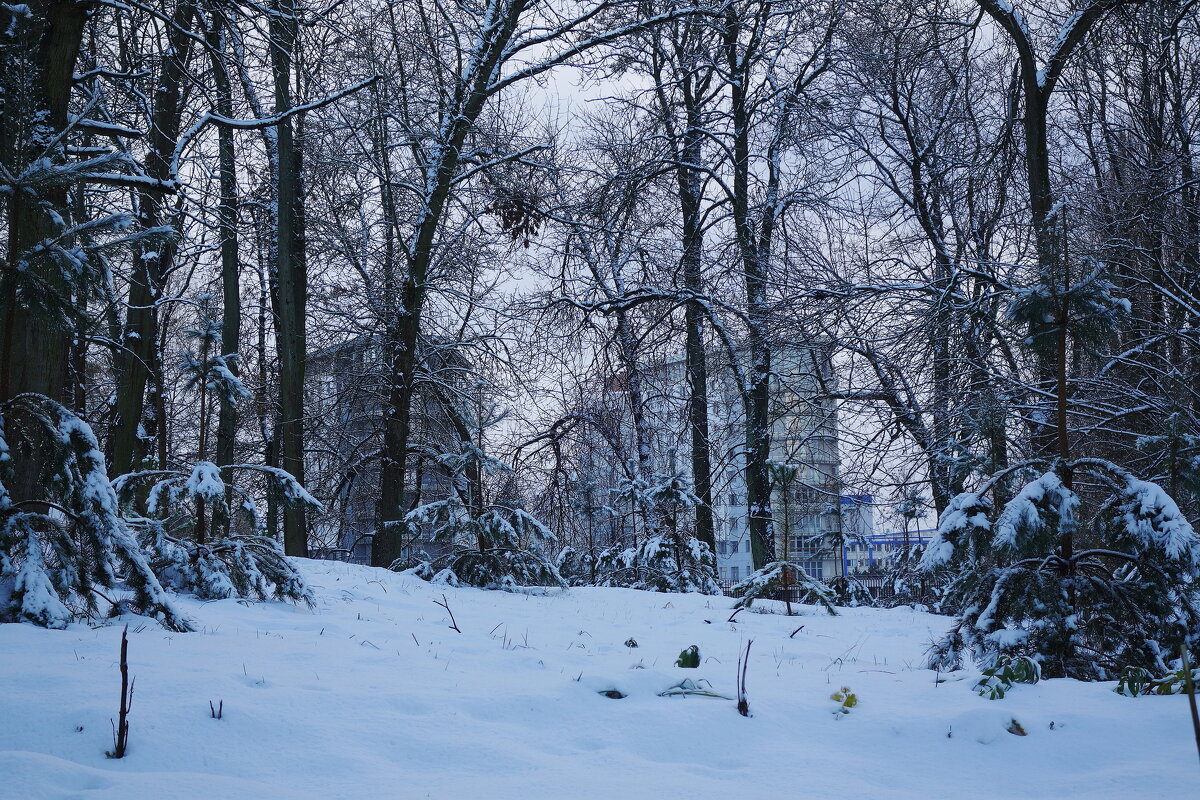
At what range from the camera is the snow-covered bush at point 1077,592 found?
11.8 ft

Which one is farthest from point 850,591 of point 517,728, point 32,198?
point 32,198

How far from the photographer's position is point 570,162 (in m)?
13.9

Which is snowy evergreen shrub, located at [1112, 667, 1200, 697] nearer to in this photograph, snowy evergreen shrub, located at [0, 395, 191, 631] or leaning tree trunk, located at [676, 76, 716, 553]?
snowy evergreen shrub, located at [0, 395, 191, 631]

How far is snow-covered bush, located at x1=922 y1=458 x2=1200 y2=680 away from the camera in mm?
3586

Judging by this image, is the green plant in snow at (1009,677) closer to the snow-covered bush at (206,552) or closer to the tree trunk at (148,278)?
the snow-covered bush at (206,552)

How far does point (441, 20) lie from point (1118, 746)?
1249 cm

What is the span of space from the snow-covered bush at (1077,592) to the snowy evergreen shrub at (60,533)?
11.9 ft

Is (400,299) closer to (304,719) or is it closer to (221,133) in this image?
(221,133)

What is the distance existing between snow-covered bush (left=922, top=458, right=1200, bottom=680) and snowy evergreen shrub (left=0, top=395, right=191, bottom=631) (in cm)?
362

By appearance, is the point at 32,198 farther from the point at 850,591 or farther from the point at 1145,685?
the point at 850,591

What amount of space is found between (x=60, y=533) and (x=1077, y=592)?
14.7 feet

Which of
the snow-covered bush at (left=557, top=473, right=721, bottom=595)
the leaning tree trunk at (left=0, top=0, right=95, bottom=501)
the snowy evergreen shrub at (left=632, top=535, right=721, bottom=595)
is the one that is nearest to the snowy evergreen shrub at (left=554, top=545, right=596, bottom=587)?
the snow-covered bush at (left=557, top=473, right=721, bottom=595)

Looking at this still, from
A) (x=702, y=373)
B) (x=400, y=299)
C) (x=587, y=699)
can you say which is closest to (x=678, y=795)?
(x=587, y=699)

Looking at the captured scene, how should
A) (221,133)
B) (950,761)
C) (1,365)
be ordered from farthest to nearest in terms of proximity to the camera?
(221,133), (1,365), (950,761)
